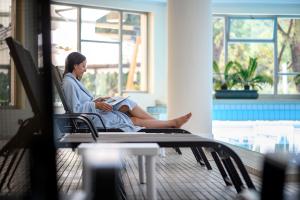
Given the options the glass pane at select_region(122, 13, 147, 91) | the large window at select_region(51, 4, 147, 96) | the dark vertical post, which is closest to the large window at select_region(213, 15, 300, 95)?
the glass pane at select_region(122, 13, 147, 91)

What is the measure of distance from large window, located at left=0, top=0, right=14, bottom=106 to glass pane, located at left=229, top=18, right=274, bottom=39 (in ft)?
26.6

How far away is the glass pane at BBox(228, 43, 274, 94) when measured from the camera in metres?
10.1

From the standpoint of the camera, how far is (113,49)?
31.9 ft

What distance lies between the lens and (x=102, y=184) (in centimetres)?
72

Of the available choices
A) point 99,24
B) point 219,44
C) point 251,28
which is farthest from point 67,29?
point 251,28

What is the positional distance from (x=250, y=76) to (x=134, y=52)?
2430 mm

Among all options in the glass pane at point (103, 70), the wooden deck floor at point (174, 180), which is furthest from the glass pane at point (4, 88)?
the glass pane at point (103, 70)

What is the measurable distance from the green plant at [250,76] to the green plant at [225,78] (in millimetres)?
121

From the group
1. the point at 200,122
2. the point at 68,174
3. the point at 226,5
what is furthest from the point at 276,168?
the point at 226,5

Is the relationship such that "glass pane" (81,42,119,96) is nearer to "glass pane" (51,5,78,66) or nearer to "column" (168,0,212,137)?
"glass pane" (51,5,78,66)

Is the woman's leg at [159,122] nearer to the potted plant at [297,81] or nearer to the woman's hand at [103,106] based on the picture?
the woman's hand at [103,106]

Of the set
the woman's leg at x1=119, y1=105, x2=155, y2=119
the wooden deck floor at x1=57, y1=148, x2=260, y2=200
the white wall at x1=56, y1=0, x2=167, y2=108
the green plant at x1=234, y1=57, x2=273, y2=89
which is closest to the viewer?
the wooden deck floor at x1=57, y1=148, x2=260, y2=200

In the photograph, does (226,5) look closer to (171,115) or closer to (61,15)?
(61,15)

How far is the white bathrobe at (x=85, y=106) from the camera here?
4070 mm
